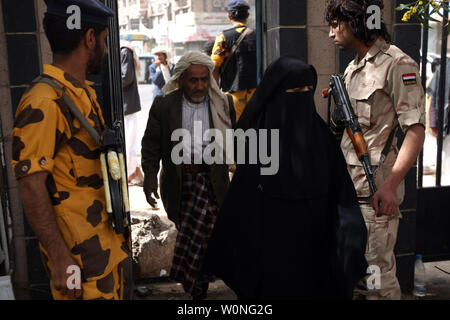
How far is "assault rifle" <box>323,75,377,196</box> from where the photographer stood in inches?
A: 106

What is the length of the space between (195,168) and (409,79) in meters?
1.49

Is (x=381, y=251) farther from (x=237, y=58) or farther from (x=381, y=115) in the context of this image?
(x=237, y=58)

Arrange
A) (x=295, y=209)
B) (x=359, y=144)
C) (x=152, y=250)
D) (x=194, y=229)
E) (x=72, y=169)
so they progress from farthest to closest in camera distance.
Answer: (x=152, y=250) → (x=194, y=229) → (x=359, y=144) → (x=295, y=209) → (x=72, y=169)

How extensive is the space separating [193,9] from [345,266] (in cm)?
3482

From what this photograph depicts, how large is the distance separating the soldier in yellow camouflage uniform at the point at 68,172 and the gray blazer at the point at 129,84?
4605mm

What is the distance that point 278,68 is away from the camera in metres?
2.45

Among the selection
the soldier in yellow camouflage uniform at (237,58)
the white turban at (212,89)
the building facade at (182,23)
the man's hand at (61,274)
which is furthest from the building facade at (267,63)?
the building facade at (182,23)

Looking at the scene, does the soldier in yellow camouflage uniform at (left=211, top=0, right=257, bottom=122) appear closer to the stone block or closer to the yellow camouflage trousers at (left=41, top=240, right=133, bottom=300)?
the stone block

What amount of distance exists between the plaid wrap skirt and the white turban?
38cm

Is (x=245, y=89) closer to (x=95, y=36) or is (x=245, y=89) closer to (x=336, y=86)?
(x=336, y=86)

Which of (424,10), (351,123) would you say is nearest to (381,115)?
(351,123)

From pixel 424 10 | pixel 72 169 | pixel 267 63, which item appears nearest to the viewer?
pixel 72 169

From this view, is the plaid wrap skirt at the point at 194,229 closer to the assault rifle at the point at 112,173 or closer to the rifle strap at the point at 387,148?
the rifle strap at the point at 387,148

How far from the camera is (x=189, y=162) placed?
338 centimetres
